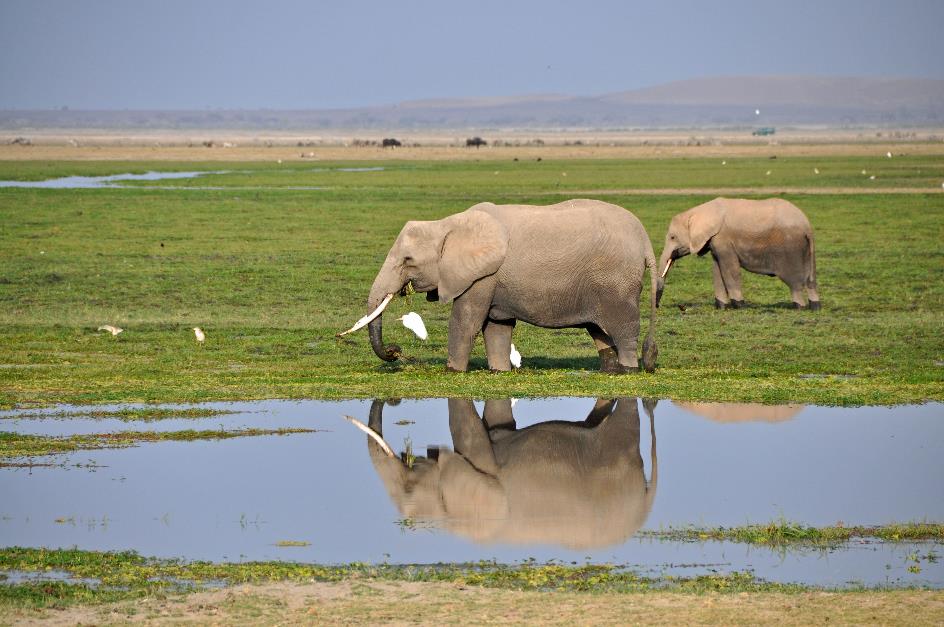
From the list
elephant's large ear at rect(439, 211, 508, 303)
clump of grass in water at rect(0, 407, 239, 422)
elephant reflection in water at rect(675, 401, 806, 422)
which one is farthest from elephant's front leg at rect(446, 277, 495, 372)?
clump of grass in water at rect(0, 407, 239, 422)

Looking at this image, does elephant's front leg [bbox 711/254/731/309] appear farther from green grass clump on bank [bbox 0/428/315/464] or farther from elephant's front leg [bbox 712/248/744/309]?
green grass clump on bank [bbox 0/428/315/464]

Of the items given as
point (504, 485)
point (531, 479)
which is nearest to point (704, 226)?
point (531, 479)

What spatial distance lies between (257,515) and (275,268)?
69.7ft

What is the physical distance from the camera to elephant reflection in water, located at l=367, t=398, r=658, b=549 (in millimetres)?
12766

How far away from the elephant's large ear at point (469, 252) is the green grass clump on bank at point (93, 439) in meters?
3.58

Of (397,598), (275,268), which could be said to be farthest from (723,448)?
(275,268)

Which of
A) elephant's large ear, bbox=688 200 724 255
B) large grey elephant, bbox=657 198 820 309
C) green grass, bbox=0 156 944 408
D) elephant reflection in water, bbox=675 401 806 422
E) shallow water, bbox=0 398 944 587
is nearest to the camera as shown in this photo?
shallow water, bbox=0 398 944 587

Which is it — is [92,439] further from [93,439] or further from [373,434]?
[373,434]

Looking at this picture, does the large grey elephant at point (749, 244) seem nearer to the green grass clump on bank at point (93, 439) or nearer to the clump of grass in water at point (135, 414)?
the clump of grass in water at point (135, 414)

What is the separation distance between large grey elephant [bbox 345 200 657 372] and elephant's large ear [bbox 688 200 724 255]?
9.35 metres

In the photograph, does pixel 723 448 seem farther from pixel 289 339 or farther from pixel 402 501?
pixel 289 339

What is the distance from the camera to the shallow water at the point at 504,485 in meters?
12.1

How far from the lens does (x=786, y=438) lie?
55.3ft

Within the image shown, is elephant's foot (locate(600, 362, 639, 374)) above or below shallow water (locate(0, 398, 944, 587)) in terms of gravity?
above
